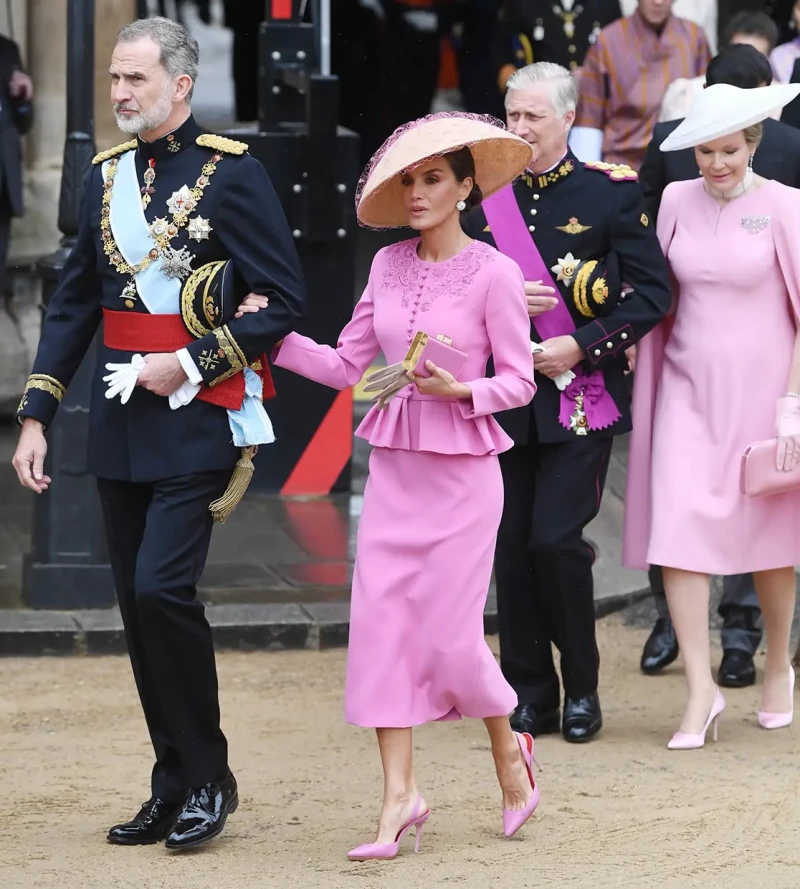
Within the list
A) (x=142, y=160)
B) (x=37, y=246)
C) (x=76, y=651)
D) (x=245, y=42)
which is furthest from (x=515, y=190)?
(x=245, y=42)

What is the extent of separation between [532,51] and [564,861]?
5776 millimetres

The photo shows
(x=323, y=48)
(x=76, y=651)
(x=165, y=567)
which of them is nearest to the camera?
(x=165, y=567)

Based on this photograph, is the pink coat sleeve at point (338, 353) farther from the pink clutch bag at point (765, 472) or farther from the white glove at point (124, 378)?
the pink clutch bag at point (765, 472)

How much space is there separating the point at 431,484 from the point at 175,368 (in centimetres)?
67

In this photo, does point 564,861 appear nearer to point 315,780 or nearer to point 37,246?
point 315,780

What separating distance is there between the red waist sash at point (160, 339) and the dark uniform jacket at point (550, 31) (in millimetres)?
5261

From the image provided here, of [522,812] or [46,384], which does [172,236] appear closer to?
[46,384]

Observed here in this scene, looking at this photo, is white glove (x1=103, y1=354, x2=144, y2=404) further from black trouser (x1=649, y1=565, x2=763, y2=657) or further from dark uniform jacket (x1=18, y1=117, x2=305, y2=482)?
black trouser (x1=649, y1=565, x2=763, y2=657)

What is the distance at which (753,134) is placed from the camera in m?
6.14

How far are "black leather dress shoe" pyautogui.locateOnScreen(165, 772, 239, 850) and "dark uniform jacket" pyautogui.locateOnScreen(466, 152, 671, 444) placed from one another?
1465 millimetres

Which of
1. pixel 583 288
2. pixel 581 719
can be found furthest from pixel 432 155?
pixel 581 719

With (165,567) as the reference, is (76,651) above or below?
below

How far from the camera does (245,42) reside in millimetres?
16469

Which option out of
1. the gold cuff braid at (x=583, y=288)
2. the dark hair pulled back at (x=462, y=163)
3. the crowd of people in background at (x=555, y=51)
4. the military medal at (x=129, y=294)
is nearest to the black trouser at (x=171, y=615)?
the military medal at (x=129, y=294)
